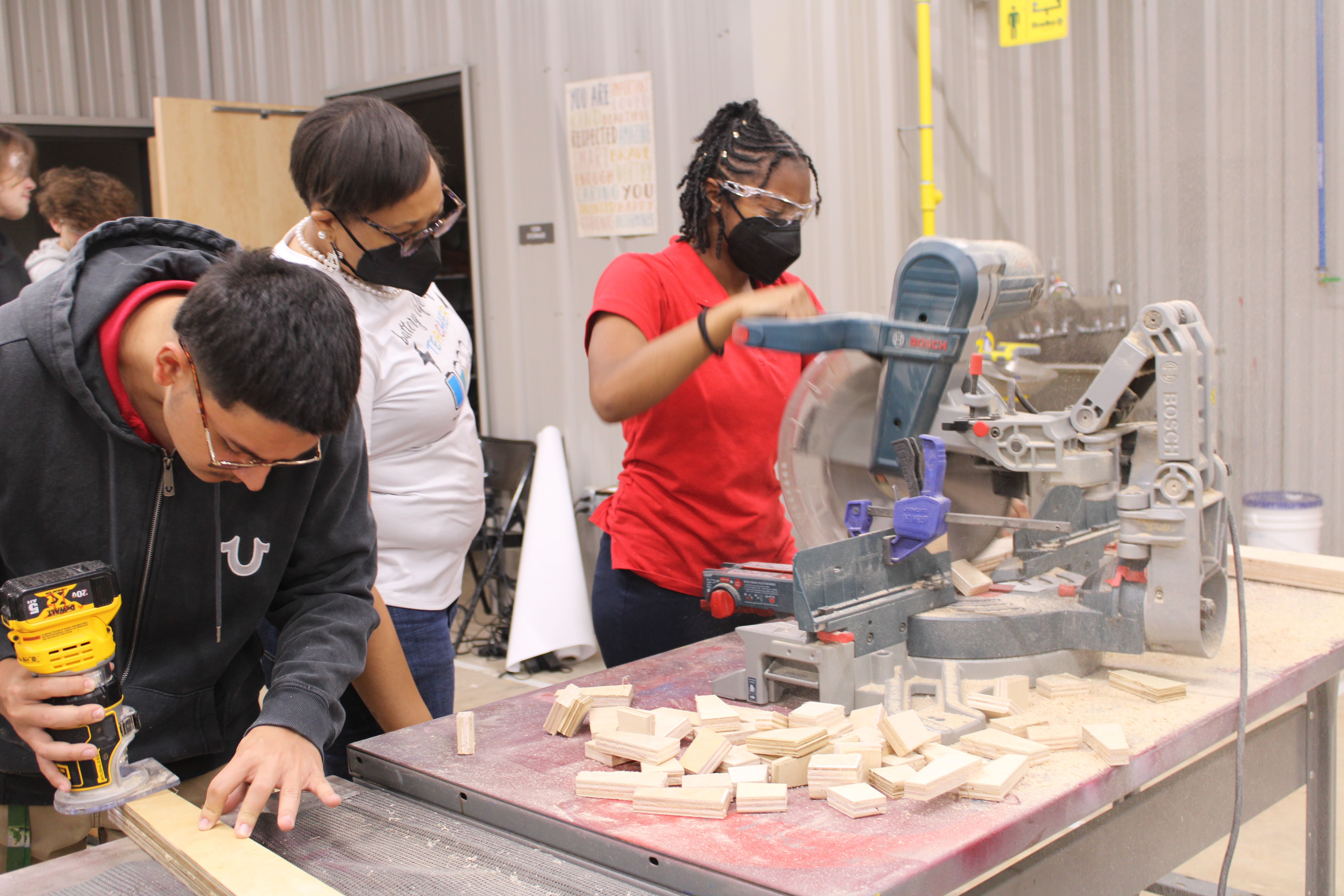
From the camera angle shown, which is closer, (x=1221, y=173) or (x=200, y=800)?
(x=200, y=800)

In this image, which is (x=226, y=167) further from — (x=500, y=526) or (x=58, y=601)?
(x=58, y=601)

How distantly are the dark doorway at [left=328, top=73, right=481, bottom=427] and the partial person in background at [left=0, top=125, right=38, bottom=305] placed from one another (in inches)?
50.5

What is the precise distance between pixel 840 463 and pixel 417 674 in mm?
794

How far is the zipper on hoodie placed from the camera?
51.1 inches

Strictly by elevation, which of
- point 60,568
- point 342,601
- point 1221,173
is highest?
point 1221,173

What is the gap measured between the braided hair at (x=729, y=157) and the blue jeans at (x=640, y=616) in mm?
595

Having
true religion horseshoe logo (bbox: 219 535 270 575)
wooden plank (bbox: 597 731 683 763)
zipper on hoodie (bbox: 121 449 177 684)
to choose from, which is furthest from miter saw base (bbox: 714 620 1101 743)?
zipper on hoodie (bbox: 121 449 177 684)

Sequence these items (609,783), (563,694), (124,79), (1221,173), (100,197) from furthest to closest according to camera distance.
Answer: (124,79), (100,197), (1221,173), (563,694), (609,783)

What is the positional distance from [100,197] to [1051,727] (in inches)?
156

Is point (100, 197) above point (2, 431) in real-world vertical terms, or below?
above

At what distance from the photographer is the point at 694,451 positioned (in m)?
1.90

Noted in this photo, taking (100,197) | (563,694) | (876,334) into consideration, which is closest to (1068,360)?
(876,334)

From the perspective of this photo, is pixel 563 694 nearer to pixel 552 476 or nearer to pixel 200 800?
pixel 200 800

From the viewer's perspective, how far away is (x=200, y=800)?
4.80 feet
